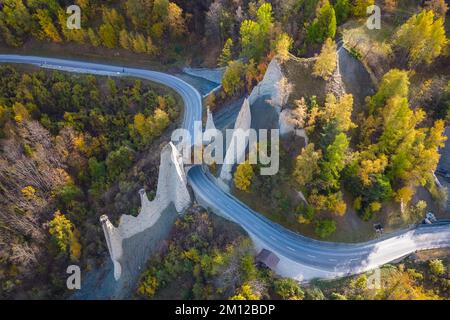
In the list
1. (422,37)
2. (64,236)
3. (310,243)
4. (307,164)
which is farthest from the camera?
(64,236)

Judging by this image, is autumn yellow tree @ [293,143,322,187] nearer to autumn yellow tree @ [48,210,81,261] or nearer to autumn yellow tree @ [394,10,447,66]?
autumn yellow tree @ [394,10,447,66]

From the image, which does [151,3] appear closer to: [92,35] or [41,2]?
[92,35]

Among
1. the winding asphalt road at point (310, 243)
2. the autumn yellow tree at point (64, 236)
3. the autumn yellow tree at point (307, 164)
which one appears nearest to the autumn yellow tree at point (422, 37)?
the autumn yellow tree at point (307, 164)

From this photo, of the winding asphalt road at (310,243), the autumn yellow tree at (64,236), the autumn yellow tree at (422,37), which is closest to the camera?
the winding asphalt road at (310,243)

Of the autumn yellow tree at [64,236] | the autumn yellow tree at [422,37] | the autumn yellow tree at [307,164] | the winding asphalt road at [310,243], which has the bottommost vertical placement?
the autumn yellow tree at [64,236]

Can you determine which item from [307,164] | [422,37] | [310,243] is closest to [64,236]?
[310,243]

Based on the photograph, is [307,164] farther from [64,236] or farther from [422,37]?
[64,236]

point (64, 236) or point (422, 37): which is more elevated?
point (422, 37)

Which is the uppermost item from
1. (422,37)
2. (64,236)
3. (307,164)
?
A: (422,37)

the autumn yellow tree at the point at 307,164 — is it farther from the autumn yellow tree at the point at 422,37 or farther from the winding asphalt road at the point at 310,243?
the autumn yellow tree at the point at 422,37

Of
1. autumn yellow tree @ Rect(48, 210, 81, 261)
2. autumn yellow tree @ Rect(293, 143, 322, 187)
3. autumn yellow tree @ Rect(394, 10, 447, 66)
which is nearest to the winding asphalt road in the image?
autumn yellow tree @ Rect(293, 143, 322, 187)

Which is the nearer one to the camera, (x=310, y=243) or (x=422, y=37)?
(x=310, y=243)
